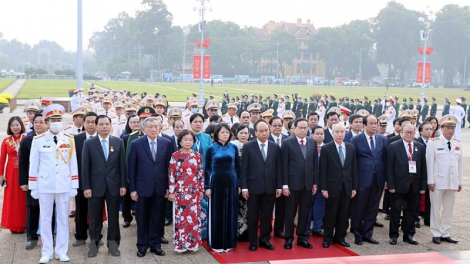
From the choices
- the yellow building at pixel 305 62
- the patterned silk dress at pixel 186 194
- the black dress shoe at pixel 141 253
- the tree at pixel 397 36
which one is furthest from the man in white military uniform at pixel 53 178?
the tree at pixel 397 36

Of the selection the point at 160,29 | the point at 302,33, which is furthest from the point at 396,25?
the point at 160,29

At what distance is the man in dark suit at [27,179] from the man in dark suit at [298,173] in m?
2.98

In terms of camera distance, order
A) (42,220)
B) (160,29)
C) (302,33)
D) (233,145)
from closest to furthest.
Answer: (42,220) → (233,145) → (160,29) → (302,33)

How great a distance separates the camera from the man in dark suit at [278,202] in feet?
23.5

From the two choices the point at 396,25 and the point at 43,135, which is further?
the point at 396,25

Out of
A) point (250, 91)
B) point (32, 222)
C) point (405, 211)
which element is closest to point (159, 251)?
point (32, 222)

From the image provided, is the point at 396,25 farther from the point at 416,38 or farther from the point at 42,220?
the point at 42,220

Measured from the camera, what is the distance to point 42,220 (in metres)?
6.01

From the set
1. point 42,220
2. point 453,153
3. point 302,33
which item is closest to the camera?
point 42,220

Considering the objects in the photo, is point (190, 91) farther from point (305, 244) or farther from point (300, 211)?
point (305, 244)

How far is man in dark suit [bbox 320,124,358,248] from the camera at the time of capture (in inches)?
268

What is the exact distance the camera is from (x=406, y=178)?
705cm

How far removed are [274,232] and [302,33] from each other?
102330 mm

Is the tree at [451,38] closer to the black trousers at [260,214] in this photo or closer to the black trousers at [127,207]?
the black trousers at [127,207]
